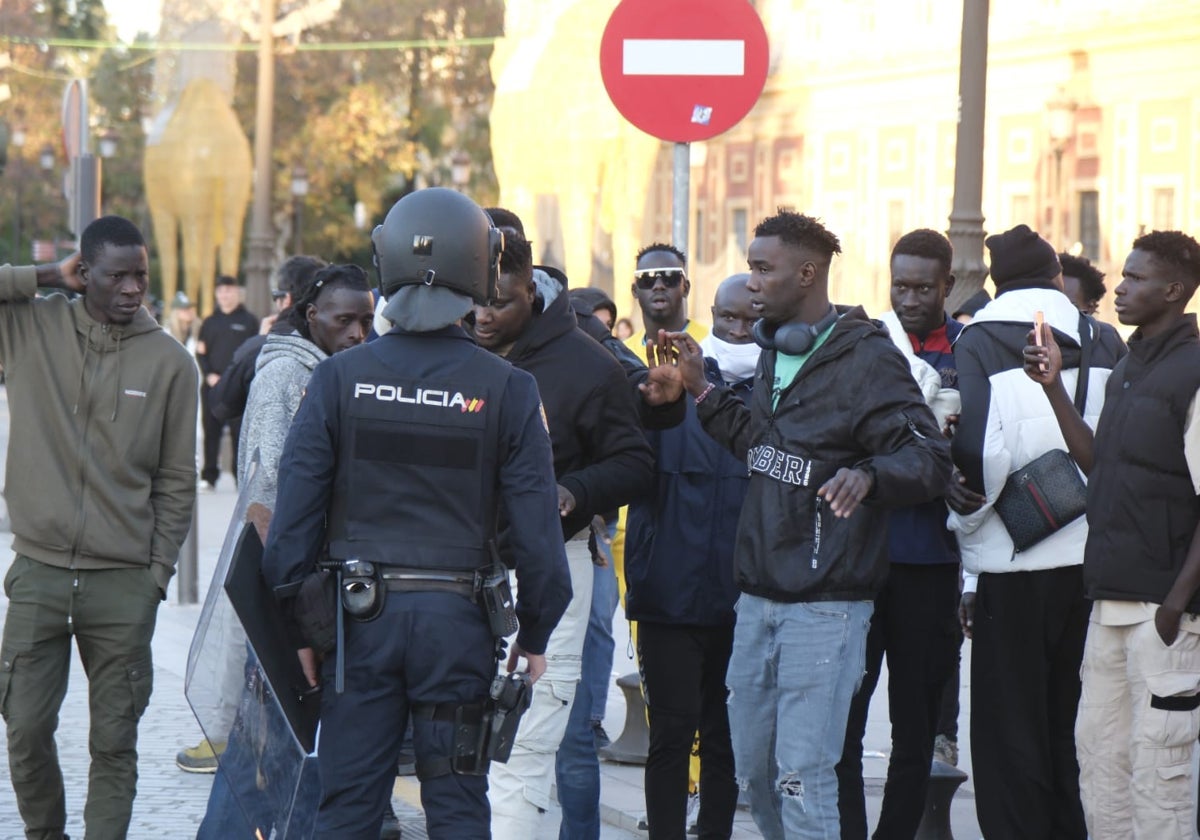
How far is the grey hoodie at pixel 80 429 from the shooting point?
A: 595cm

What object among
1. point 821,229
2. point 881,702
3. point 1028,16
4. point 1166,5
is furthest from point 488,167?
point 821,229

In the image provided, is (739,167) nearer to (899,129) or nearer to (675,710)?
(899,129)

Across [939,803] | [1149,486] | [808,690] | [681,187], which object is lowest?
[939,803]

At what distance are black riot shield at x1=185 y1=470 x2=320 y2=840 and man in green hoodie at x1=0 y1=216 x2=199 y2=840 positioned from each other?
1.01m

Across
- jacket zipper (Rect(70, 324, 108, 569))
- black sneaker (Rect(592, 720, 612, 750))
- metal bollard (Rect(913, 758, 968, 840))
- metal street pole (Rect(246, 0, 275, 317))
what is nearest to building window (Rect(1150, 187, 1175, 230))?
metal street pole (Rect(246, 0, 275, 317))

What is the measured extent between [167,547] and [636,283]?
8.24 feet

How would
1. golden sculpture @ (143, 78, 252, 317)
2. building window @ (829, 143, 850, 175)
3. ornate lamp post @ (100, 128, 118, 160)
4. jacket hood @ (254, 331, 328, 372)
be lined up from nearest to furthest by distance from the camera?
jacket hood @ (254, 331, 328, 372) → building window @ (829, 143, 850, 175) → golden sculpture @ (143, 78, 252, 317) → ornate lamp post @ (100, 128, 118, 160)

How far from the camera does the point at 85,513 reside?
19.5ft

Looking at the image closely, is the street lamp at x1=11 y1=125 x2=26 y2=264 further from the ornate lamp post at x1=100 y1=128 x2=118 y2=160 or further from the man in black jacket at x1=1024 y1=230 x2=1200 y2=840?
the man in black jacket at x1=1024 y1=230 x2=1200 y2=840

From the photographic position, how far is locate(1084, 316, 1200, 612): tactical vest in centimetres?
556

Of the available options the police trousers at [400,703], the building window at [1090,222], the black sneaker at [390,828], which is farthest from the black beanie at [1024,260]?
the building window at [1090,222]

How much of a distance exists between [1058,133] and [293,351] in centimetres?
2116

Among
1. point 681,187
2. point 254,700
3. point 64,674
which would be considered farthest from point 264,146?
point 254,700

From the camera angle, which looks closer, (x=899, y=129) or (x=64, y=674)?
(x=64, y=674)
